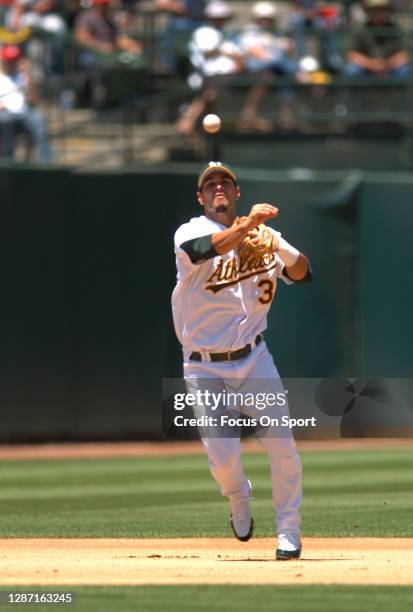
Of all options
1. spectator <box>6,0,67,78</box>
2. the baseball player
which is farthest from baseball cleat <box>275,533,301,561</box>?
spectator <box>6,0,67,78</box>

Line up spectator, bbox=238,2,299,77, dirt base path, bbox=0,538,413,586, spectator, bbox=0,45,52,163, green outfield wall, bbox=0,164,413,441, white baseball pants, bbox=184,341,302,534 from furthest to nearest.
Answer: spectator, bbox=238,2,299,77 → spectator, bbox=0,45,52,163 → green outfield wall, bbox=0,164,413,441 → white baseball pants, bbox=184,341,302,534 → dirt base path, bbox=0,538,413,586

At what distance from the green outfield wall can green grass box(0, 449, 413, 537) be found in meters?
0.71

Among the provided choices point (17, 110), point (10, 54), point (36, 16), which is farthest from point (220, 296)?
point (36, 16)

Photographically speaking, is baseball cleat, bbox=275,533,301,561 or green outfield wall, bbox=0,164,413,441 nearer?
baseball cleat, bbox=275,533,301,561

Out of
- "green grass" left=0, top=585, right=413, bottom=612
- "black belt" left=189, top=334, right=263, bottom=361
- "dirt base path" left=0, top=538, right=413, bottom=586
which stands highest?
"black belt" left=189, top=334, right=263, bottom=361

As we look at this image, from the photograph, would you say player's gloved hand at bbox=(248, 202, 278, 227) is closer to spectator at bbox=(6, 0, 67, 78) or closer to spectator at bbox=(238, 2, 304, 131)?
spectator at bbox=(238, 2, 304, 131)

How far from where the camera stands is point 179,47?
51.8 ft

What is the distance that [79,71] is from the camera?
15508 millimetres

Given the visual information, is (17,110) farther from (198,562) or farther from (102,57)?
(198,562)

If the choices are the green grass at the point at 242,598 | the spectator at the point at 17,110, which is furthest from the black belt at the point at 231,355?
the spectator at the point at 17,110

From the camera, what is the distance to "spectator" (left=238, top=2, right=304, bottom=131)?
1544cm

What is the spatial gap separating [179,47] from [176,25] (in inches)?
20.5

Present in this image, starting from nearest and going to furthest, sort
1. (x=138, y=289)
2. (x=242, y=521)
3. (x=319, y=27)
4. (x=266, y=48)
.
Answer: (x=242, y=521), (x=138, y=289), (x=266, y=48), (x=319, y=27)

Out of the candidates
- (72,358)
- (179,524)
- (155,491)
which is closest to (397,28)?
(72,358)
